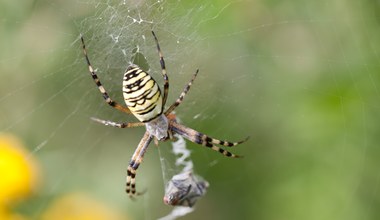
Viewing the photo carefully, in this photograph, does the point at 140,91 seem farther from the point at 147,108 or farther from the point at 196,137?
the point at 196,137

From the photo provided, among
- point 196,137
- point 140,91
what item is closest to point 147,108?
point 140,91

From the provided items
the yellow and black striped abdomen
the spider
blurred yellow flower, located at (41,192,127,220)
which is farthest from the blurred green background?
the yellow and black striped abdomen

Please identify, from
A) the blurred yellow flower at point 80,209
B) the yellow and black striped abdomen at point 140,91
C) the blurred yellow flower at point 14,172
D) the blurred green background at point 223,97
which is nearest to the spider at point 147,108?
the yellow and black striped abdomen at point 140,91

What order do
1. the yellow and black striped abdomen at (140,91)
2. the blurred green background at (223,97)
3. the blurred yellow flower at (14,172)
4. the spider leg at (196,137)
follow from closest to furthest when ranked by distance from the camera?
1. the yellow and black striped abdomen at (140,91)
2. the blurred green background at (223,97)
3. the blurred yellow flower at (14,172)
4. the spider leg at (196,137)

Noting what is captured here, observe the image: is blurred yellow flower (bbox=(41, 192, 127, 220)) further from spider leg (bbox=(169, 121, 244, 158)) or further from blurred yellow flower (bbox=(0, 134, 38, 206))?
spider leg (bbox=(169, 121, 244, 158))

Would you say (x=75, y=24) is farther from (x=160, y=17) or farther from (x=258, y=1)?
(x=258, y=1)

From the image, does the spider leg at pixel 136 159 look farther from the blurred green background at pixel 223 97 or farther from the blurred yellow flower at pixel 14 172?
the blurred yellow flower at pixel 14 172
